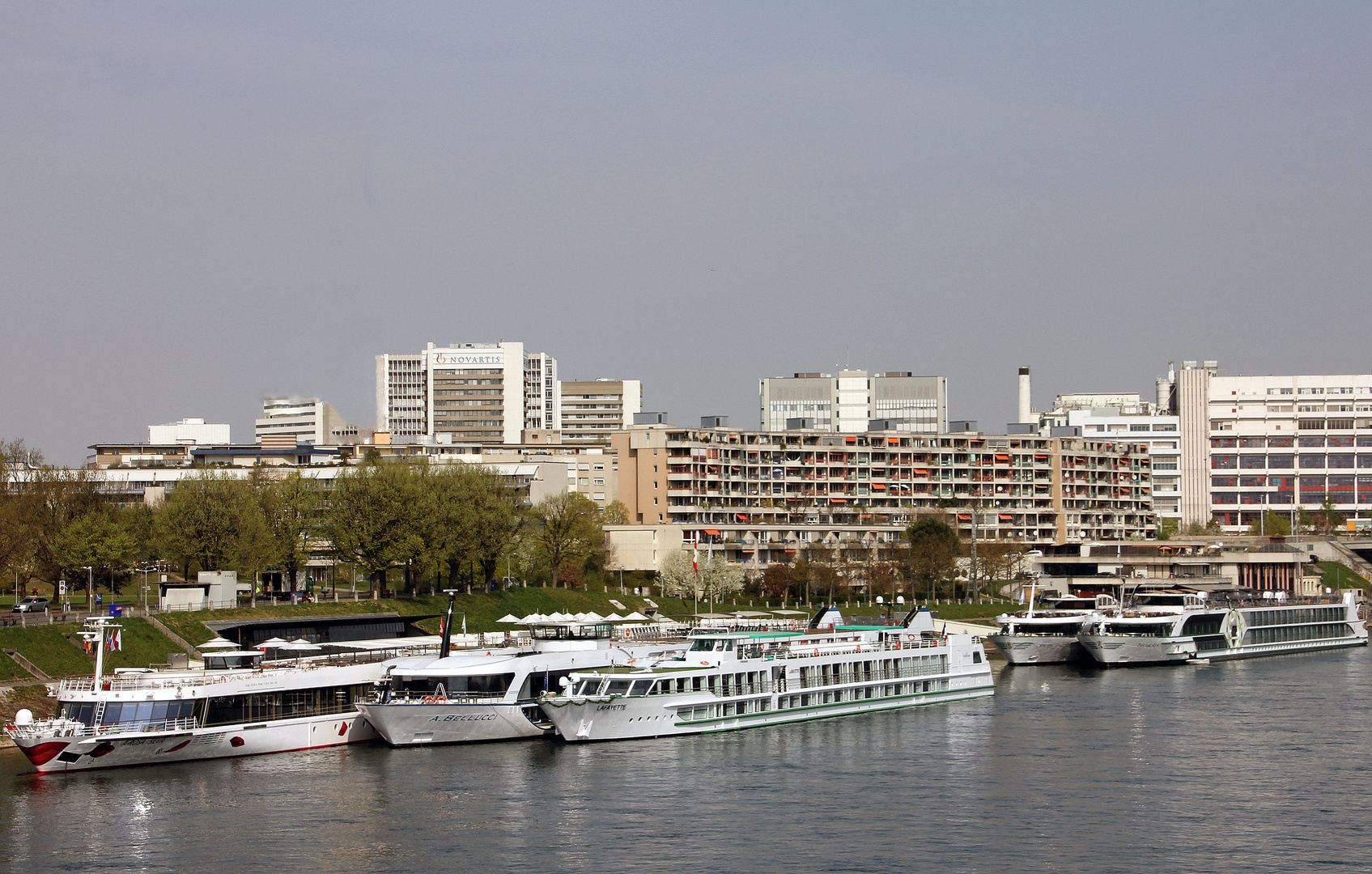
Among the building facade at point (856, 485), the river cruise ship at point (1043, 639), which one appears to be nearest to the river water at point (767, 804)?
the river cruise ship at point (1043, 639)

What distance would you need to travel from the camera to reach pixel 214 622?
8775 cm

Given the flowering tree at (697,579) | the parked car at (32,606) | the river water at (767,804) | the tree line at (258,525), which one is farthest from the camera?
the flowering tree at (697,579)

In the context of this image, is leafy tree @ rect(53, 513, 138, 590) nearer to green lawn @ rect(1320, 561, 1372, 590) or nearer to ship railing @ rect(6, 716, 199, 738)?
ship railing @ rect(6, 716, 199, 738)

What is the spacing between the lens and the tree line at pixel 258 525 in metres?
98.3

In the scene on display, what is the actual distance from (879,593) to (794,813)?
346 feet

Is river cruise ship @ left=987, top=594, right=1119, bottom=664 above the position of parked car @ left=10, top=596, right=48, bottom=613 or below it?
below

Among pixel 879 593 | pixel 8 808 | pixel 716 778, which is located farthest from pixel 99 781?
pixel 879 593

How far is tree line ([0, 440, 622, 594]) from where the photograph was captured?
323ft

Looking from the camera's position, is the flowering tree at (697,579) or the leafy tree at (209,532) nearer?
the leafy tree at (209,532)

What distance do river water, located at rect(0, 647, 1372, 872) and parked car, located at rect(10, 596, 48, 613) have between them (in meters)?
31.9

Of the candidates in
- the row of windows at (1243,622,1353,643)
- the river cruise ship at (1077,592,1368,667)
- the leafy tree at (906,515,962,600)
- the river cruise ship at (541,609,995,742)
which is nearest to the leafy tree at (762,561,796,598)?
the leafy tree at (906,515,962,600)

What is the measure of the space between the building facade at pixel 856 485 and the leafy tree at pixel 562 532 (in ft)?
128

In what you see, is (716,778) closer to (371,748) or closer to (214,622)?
(371,748)

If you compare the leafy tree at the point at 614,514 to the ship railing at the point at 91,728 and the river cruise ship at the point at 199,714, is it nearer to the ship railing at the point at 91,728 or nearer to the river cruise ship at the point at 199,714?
the river cruise ship at the point at 199,714
